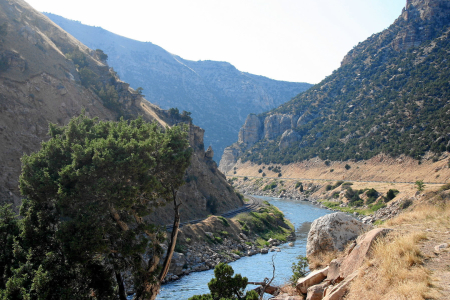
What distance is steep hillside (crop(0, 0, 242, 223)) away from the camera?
39000 millimetres

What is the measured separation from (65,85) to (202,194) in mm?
31024

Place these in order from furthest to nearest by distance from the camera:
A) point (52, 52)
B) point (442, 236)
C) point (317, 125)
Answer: point (317, 125), point (52, 52), point (442, 236)

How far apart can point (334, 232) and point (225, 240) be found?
1121 inches

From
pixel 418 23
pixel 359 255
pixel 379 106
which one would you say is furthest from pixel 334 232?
pixel 418 23

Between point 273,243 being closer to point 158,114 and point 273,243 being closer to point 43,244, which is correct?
point 43,244

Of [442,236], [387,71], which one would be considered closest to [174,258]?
[442,236]

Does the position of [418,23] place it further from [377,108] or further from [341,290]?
[341,290]

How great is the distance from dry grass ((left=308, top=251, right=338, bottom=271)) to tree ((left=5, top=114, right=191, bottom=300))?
823 cm

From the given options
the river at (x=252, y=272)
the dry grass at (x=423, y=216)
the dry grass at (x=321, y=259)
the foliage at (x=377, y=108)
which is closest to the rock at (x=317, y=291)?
the dry grass at (x=321, y=259)

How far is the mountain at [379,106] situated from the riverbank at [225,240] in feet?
149

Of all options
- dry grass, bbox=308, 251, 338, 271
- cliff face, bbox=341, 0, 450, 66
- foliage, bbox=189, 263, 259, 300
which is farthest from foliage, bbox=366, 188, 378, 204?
cliff face, bbox=341, 0, 450, 66

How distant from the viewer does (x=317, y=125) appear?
13825 centimetres

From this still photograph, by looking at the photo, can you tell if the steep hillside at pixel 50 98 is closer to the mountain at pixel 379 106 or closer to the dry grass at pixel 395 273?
the dry grass at pixel 395 273

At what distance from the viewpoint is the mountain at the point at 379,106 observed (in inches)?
3332
